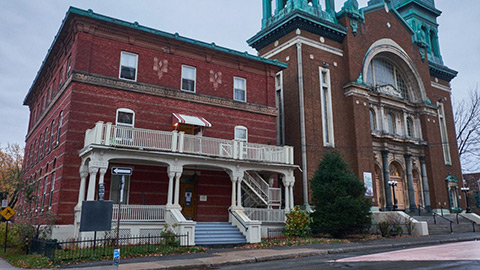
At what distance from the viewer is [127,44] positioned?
72.3 ft

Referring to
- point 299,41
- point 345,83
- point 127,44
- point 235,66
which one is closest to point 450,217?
point 345,83

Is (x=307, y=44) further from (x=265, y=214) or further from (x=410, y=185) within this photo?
(x=410, y=185)

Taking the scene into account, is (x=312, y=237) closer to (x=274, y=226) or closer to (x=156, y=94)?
(x=274, y=226)

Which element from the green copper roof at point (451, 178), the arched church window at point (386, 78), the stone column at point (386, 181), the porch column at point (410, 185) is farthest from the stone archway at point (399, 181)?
the arched church window at point (386, 78)

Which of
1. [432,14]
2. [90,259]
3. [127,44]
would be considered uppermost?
[432,14]

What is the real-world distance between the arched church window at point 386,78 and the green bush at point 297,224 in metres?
17.2

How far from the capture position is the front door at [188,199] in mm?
22531

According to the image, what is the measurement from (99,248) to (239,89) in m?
14.2

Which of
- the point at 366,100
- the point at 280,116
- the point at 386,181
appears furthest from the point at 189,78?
the point at 386,181

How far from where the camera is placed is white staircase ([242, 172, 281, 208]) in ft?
74.3

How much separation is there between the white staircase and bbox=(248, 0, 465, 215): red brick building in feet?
14.9

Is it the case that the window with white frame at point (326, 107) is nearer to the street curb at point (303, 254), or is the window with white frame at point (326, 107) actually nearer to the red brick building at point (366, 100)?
the red brick building at point (366, 100)

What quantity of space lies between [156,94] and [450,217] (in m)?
27.4

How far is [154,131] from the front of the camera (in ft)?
63.5
